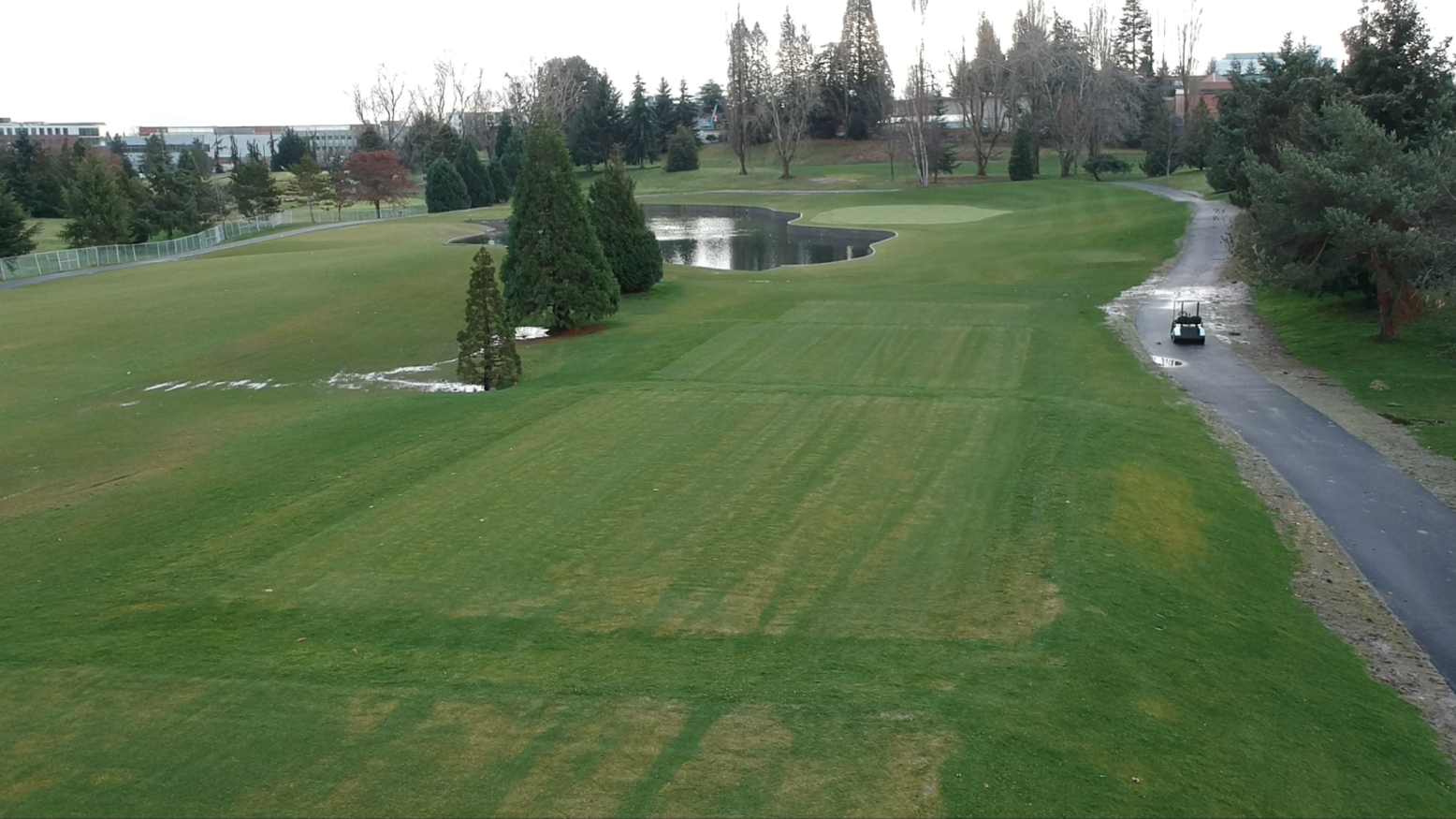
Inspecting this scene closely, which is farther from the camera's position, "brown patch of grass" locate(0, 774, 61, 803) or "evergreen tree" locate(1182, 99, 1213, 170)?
"evergreen tree" locate(1182, 99, 1213, 170)

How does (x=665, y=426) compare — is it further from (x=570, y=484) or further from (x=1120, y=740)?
(x=1120, y=740)

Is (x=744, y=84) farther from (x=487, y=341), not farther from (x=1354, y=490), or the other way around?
(x=1354, y=490)

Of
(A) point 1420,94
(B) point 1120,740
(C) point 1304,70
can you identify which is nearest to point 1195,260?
(C) point 1304,70

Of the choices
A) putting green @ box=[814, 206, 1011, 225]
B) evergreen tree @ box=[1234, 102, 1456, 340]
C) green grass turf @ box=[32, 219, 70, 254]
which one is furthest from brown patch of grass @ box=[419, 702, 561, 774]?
green grass turf @ box=[32, 219, 70, 254]

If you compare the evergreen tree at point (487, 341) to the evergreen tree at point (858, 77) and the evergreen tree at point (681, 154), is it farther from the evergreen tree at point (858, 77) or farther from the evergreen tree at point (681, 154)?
the evergreen tree at point (858, 77)

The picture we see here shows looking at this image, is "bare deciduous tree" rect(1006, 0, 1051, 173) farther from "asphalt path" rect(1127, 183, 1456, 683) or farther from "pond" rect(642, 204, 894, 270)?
"asphalt path" rect(1127, 183, 1456, 683)

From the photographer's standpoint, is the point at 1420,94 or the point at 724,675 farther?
the point at 1420,94

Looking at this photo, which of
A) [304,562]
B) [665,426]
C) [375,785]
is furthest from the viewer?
[665,426]

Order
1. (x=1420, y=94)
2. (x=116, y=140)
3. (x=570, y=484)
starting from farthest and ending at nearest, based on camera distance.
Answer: (x=116, y=140) < (x=1420, y=94) < (x=570, y=484)
